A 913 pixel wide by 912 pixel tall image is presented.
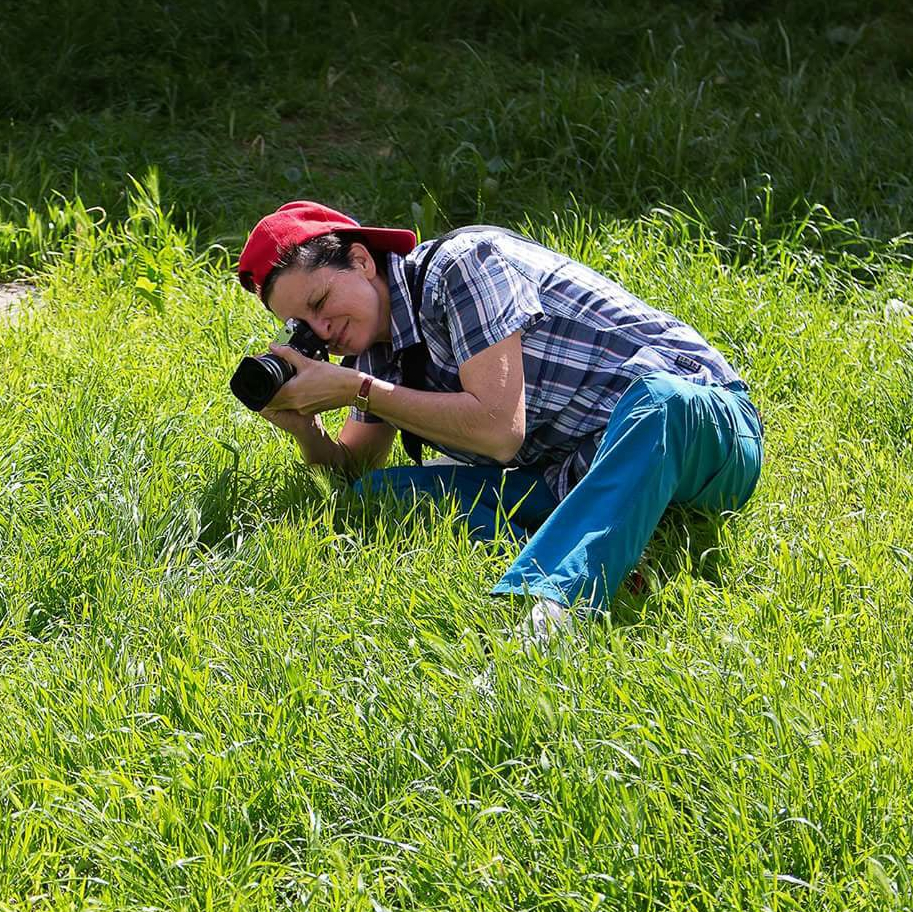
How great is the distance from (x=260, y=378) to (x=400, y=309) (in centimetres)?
37

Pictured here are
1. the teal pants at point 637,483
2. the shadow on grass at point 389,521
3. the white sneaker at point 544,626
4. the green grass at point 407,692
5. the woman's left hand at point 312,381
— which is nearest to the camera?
the green grass at point 407,692

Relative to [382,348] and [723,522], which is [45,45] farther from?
[723,522]

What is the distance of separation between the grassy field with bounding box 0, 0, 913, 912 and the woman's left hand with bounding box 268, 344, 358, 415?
9.9 inches

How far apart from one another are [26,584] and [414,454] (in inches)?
Answer: 40.1

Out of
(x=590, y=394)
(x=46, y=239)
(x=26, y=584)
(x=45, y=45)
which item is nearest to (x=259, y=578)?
(x=26, y=584)

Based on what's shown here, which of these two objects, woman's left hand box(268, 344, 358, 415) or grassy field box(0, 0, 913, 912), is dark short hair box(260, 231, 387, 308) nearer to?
woman's left hand box(268, 344, 358, 415)

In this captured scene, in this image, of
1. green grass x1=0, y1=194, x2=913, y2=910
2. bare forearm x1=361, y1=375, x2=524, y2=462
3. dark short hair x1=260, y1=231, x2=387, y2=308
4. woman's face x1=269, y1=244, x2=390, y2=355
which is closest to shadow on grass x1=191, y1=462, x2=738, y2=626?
green grass x1=0, y1=194, x2=913, y2=910

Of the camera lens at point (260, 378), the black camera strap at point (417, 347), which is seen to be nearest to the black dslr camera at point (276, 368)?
the camera lens at point (260, 378)

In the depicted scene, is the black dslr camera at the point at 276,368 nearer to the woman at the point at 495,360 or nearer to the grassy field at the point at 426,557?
the woman at the point at 495,360

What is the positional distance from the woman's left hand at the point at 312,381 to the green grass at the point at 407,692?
0.69 ft

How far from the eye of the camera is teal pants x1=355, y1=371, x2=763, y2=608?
2.74m

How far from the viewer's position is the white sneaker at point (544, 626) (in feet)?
8.40

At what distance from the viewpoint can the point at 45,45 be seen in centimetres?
617

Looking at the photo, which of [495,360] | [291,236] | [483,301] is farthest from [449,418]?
[291,236]
